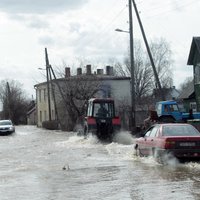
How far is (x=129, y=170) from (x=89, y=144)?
14061 mm

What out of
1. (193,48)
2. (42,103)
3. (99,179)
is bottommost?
(99,179)

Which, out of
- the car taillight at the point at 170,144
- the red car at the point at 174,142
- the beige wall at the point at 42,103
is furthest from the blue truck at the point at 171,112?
the beige wall at the point at 42,103

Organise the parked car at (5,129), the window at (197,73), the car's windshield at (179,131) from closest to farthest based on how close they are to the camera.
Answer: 1. the car's windshield at (179,131)
2. the window at (197,73)
3. the parked car at (5,129)

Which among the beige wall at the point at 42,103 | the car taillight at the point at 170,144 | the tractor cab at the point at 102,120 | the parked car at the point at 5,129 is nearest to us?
the car taillight at the point at 170,144

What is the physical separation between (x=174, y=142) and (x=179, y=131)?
1.01 m

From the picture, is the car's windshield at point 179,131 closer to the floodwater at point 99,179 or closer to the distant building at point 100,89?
the floodwater at point 99,179

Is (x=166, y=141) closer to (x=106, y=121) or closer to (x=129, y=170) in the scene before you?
(x=129, y=170)

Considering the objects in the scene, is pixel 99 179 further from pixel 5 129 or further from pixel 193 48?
pixel 5 129

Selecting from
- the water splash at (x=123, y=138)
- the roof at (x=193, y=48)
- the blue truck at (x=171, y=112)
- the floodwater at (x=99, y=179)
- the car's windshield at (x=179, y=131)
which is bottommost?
the floodwater at (x=99, y=179)

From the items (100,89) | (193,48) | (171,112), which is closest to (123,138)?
(171,112)

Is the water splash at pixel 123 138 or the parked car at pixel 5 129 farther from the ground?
the parked car at pixel 5 129

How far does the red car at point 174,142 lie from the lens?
51.6 feet

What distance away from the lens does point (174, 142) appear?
15.7 meters

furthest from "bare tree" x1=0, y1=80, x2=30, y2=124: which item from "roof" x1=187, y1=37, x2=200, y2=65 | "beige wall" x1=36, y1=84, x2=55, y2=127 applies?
"roof" x1=187, y1=37, x2=200, y2=65
